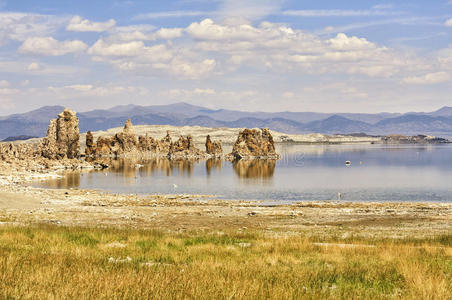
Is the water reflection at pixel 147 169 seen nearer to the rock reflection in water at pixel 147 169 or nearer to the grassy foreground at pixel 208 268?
the rock reflection in water at pixel 147 169

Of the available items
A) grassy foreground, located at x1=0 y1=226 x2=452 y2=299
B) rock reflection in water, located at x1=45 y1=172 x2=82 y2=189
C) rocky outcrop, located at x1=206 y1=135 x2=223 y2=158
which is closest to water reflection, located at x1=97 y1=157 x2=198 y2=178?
rock reflection in water, located at x1=45 y1=172 x2=82 y2=189

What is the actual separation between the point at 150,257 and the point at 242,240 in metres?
5.63

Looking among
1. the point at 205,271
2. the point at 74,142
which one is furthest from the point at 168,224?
the point at 74,142

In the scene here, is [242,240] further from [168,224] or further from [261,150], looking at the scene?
[261,150]

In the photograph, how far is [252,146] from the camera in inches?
6481

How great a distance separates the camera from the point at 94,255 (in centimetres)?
1254

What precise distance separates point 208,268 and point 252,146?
15428cm

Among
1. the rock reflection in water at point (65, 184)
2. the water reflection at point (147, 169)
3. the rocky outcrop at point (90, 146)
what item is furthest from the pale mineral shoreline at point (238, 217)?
the rocky outcrop at point (90, 146)

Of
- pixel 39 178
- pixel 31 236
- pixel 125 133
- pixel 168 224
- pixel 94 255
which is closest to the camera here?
pixel 94 255

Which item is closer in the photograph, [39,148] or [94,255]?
[94,255]

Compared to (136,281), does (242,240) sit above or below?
below

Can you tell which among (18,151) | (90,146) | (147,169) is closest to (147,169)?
(147,169)

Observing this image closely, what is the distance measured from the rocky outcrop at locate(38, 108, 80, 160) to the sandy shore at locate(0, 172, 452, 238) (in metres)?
69.8

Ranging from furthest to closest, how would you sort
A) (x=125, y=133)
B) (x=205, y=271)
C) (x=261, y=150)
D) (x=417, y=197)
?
(x=125, y=133) → (x=261, y=150) → (x=417, y=197) → (x=205, y=271)
